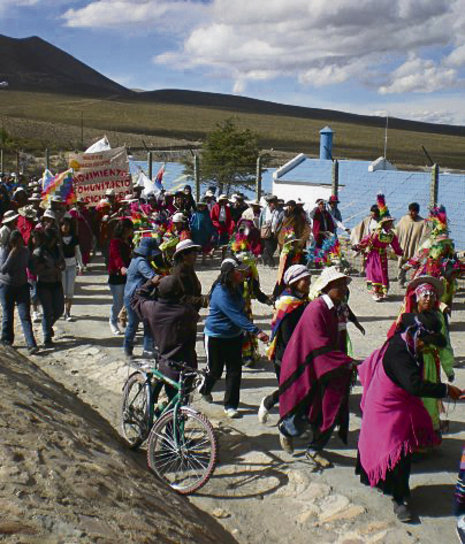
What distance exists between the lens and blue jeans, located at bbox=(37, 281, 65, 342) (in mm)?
9508

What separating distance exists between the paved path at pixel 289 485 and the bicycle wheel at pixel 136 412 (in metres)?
0.77

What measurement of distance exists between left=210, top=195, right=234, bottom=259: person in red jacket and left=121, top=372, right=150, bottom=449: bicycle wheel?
34.2 ft

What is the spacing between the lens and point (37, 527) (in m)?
3.77

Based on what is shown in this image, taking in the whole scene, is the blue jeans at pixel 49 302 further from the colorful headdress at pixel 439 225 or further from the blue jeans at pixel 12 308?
the colorful headdress at pixel 439 225

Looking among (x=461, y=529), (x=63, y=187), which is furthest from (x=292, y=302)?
(x=63, y=187)

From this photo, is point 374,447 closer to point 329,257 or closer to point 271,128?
point 329,257

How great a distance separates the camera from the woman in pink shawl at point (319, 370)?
5.84 meters

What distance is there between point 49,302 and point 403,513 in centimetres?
590

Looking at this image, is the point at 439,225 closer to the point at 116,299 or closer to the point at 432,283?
the point at 116,299

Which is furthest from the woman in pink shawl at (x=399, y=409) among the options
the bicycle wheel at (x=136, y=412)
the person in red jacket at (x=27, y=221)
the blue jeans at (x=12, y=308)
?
the person in red jacket at (x=27, y=221)

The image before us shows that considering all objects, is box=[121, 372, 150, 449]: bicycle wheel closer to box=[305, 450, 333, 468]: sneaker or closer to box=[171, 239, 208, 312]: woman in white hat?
box=[171, 239, 208, 312]: woman in white hat

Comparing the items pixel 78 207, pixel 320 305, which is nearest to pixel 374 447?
pixel 320 305

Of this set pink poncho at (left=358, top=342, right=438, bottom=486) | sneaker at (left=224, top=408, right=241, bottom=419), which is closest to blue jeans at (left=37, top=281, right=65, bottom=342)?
sneaker at (left=224, top=408, right=241, bottom=419)

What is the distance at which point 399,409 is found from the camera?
16.8 ft
